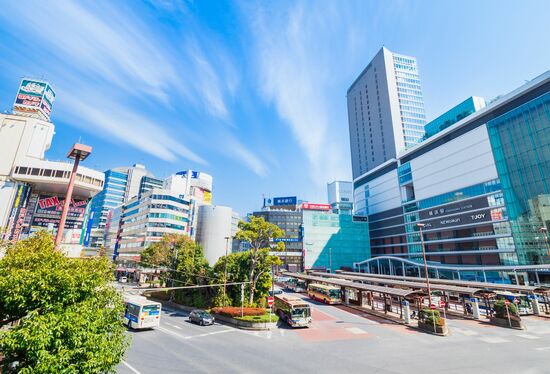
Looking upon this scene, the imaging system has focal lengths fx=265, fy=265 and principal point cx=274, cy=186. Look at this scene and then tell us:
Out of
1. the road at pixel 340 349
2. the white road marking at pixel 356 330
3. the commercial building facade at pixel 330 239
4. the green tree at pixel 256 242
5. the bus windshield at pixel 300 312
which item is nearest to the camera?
the road at pixel 340 349

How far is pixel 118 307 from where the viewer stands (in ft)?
33.1

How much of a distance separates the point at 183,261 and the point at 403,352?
3141 cm

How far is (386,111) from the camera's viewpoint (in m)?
118

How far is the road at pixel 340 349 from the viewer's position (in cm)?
1555

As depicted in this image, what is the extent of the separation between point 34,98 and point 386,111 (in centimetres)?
11777

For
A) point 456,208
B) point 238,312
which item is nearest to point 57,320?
point 238,312

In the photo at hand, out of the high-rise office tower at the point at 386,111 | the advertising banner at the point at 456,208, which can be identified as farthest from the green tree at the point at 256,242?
the high-rise office tower at the point at 386,111

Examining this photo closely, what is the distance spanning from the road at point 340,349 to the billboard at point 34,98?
46.8 metres

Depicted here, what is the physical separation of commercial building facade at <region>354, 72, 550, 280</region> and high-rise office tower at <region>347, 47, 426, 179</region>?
25.4m

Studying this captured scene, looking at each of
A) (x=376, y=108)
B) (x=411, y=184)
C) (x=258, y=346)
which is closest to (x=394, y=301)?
(x=258, y=346)

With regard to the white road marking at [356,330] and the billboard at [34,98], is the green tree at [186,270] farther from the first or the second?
the billboard at [34,98]

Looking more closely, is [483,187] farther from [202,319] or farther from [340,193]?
[340,193]

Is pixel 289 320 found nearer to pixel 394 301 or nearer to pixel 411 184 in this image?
pixel 394 301

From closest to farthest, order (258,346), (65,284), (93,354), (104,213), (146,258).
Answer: (93,354)
(65,284)
(258,346)
(146,258)
(104,213)
